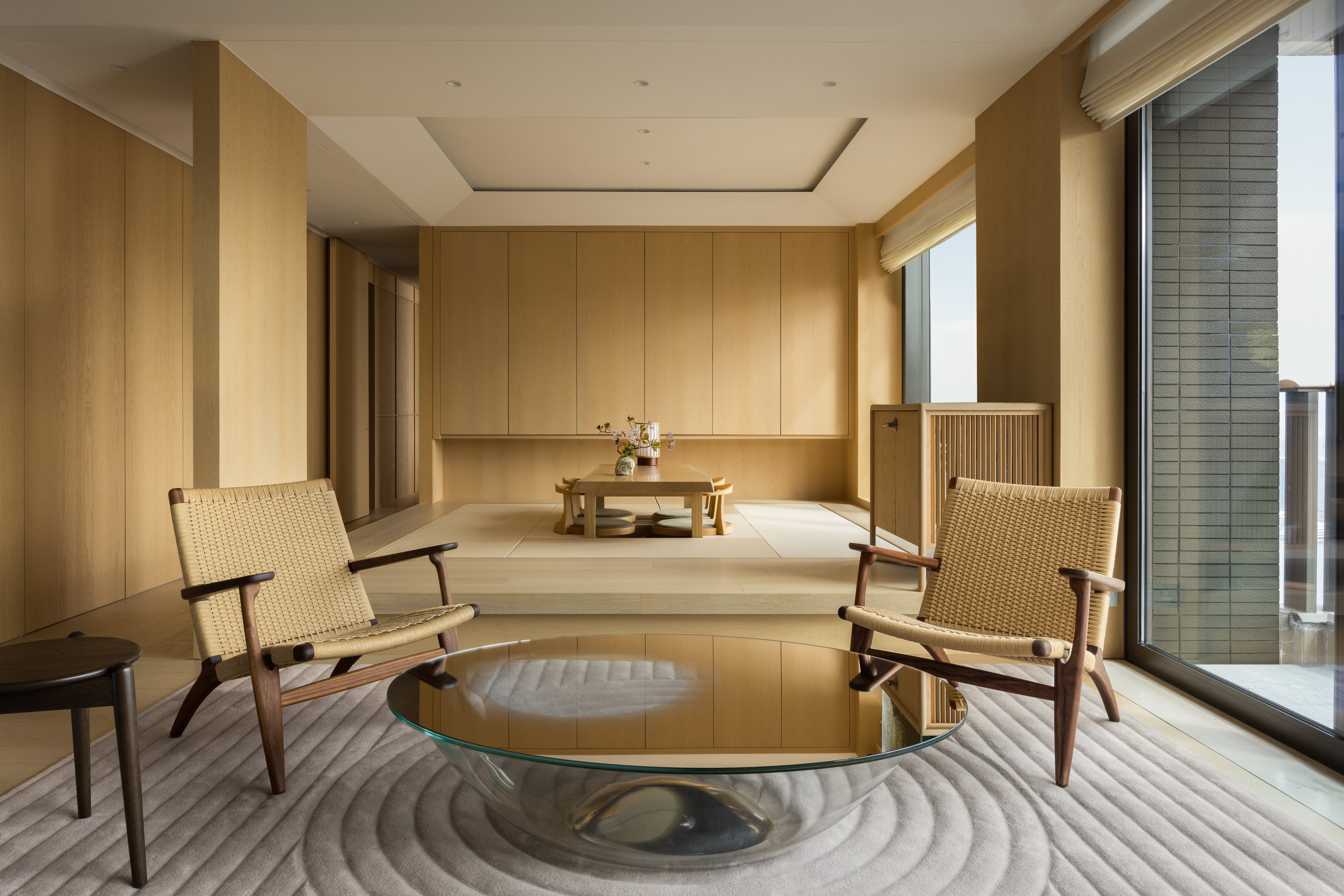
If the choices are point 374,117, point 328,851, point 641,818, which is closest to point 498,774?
point 641,818

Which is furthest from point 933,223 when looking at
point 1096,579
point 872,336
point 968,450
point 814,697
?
point 814,697

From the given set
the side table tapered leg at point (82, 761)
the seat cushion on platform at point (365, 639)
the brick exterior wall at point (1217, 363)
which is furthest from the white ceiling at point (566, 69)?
the side table tapered leg at point (82, 761)

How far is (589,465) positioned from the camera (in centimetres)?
784

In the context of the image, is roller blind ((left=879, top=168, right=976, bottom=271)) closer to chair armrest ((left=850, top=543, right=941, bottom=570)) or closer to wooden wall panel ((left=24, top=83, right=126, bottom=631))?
chair armrest ((left=850, top=543, right=941, bottom=570))

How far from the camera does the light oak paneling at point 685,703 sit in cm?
175

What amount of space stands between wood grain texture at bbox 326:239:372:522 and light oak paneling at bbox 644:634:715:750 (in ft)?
18.6

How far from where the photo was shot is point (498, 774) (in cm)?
178

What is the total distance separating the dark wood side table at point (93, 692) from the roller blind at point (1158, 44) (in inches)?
142

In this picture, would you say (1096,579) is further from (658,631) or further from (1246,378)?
(658,631)

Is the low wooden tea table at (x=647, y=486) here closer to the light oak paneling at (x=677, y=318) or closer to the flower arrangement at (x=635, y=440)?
the flower arrangement at (x=635, y=440)

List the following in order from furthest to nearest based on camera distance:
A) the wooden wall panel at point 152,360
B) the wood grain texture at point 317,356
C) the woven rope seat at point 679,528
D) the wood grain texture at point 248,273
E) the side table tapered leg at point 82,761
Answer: the wood grain texture at point 317,356, the woven rope seat at point 679,528, the wooden wall panel at point 152,360, the wood grain texture at point 248,273, the side table tapered leg at point 82,761

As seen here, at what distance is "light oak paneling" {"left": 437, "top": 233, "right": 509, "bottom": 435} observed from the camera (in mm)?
7363

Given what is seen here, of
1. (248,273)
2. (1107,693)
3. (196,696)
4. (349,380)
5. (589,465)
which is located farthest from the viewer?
(589,465)

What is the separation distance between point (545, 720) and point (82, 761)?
1151 mm
